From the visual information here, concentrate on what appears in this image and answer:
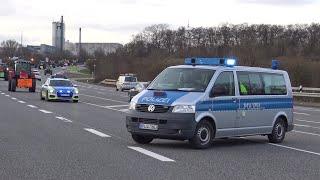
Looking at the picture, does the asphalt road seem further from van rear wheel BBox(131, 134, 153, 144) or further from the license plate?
the license plate

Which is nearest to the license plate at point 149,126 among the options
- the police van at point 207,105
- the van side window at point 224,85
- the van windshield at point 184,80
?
the police van at point 207,105

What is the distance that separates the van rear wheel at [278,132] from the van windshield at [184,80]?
2649 millimetres

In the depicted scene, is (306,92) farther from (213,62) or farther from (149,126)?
(149,126)

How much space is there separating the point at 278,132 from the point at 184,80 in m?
3.20

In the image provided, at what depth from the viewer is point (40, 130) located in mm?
16688

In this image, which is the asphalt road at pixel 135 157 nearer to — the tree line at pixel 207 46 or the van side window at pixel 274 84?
the van side window at pixel 274 84

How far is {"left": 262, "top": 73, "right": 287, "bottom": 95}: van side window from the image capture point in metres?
15.3

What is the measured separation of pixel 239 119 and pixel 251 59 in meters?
61.6

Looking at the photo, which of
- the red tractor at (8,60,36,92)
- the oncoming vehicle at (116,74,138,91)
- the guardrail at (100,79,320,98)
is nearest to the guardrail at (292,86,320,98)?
the guardrail at (100,79,320,98)

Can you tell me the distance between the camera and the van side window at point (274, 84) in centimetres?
1530

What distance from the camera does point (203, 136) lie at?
13.3 m

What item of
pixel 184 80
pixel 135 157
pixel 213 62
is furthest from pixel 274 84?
pixel 135 157

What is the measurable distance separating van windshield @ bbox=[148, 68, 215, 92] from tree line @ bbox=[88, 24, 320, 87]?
56.9 metres

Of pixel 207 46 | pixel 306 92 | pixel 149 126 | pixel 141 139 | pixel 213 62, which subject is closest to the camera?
pixel 149 126
